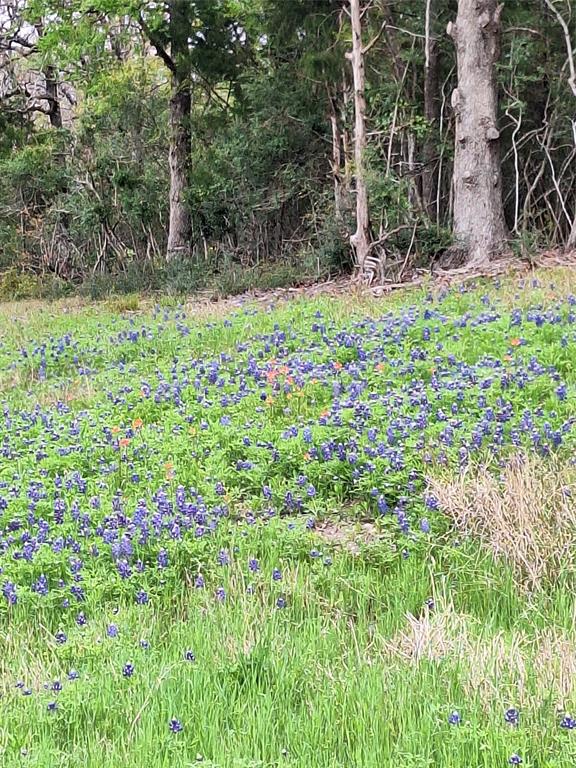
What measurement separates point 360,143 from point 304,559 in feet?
32.3

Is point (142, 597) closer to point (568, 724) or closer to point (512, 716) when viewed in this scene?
point (512, 716)

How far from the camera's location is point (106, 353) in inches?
335

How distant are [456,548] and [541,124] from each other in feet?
41.7

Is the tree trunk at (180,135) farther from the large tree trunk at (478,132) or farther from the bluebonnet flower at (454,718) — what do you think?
the bluebonnet flower at (454,718)

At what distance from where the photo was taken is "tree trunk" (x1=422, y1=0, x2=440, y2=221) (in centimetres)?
1403

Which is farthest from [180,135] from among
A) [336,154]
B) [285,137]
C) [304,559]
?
[304,559]

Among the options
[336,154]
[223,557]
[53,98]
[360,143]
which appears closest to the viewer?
[223,557]

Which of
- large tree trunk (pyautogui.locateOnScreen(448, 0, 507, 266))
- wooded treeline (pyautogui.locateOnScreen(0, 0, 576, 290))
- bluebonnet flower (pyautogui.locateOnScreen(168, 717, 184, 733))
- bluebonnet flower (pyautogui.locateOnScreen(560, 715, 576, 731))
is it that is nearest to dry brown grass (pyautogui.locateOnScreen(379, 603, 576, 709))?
bluebonnet flower (pyautogui.locateOnScreen(560, 715, 576, 731))

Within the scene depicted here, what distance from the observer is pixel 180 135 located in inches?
697

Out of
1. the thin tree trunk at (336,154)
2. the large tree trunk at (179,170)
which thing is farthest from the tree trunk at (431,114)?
the large tree trunk at (179,170)

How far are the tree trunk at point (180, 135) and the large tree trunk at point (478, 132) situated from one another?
6.20 metres

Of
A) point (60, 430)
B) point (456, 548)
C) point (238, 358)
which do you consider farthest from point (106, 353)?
point (456, 548)

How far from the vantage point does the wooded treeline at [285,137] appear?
1275cm

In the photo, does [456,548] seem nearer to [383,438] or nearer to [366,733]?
[383,438]
